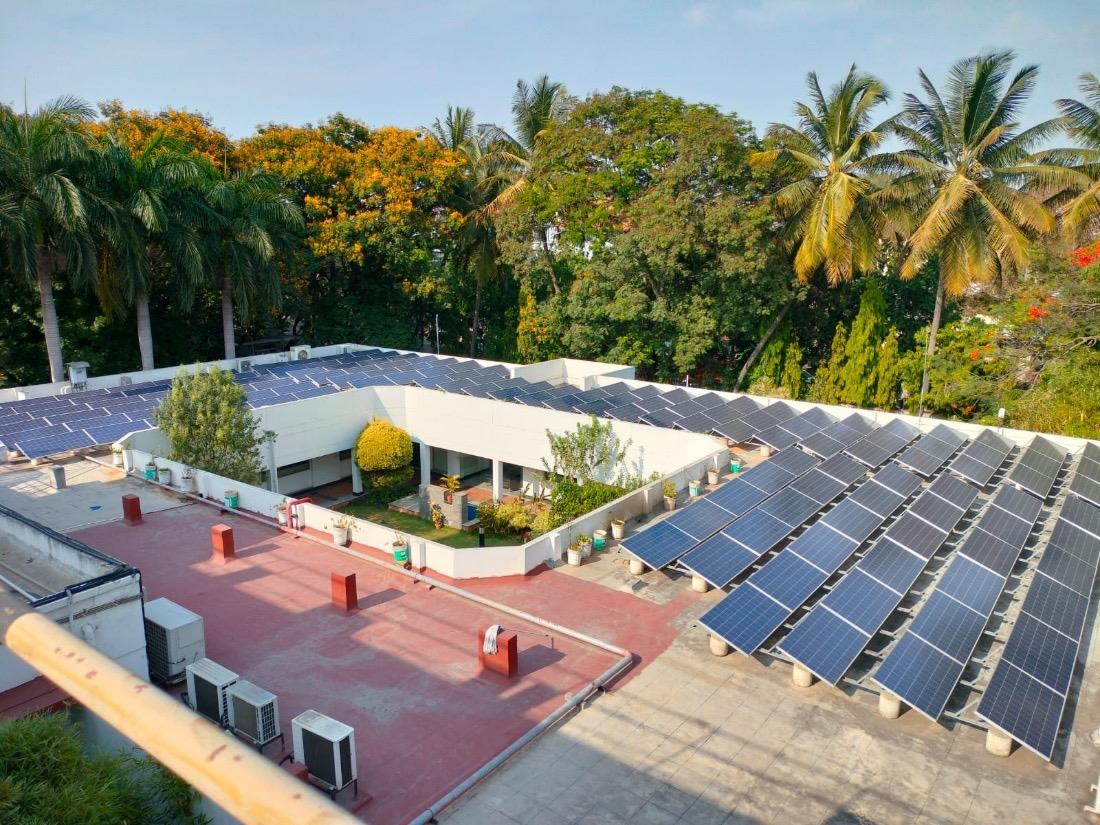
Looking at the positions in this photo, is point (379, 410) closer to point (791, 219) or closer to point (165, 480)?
point (165, 480)

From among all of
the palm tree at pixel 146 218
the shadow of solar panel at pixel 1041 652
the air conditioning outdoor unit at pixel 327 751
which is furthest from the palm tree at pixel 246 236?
the shadow of solar panel at pixel 1041 652

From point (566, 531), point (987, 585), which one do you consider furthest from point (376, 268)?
point (987, 585)

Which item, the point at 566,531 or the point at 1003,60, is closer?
the point at 566,531

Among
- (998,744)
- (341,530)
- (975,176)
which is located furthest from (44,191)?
(975,176)

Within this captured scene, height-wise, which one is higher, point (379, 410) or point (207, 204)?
point (207, 204)

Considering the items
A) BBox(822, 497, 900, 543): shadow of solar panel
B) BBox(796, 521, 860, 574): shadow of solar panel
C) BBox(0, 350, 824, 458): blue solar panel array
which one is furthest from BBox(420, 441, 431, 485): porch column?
BBox(796, 521, 860, 574): shadow of solar panel

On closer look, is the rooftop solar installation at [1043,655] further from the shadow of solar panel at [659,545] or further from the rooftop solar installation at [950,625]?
the shadow of solar panel at [659,545]

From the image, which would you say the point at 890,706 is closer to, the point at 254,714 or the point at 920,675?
the point at 920,675
